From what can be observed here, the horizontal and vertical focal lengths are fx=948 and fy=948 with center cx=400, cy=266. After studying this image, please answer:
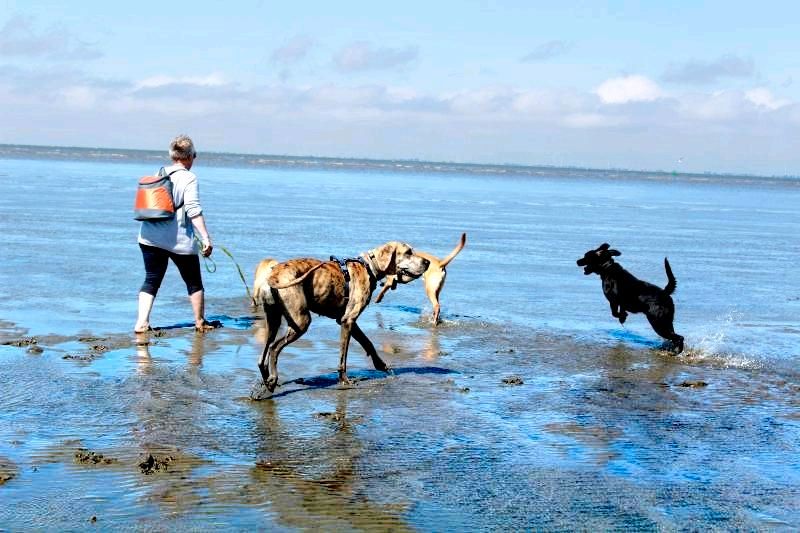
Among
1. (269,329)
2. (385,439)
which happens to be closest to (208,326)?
(269,329)

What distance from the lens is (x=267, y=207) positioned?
33.3m

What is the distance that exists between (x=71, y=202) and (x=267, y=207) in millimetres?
6520

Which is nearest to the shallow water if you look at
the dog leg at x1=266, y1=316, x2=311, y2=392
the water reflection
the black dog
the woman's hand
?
the water reflection

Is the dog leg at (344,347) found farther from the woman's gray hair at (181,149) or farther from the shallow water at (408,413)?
the woman's gray hair at (181,149)

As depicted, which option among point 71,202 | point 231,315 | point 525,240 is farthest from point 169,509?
point 71,202

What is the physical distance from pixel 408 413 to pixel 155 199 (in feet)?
13.2

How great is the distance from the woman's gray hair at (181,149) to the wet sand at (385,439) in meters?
1.93

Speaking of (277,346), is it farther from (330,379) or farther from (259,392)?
(330,379)

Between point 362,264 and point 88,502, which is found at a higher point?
point 362,264

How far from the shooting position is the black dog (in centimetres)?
1099

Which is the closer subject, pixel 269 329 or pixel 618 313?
pixel 269 329

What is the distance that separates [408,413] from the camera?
24.7 ft

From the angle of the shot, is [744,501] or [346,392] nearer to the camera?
[744,501]

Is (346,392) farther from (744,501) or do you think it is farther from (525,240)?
(525,240)
